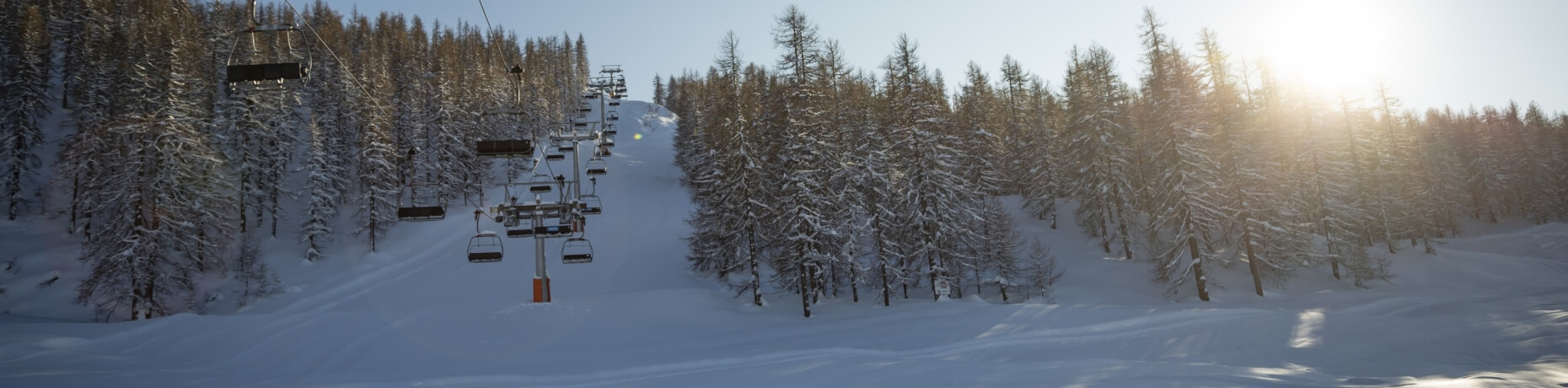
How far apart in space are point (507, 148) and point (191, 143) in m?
22.9

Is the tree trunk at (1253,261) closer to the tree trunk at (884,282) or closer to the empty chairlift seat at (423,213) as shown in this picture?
the tree trunk at (884,282)

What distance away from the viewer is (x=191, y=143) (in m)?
28.6

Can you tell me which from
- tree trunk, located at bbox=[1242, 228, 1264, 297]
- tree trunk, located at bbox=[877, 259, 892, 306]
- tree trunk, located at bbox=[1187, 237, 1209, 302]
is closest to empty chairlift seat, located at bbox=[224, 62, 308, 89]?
tree trunk, located at bbox=[877, 259, 892, 306]

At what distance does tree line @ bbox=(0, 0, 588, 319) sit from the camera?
27531mm

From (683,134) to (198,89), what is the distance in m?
40.6

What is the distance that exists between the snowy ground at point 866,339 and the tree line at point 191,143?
5.15 m

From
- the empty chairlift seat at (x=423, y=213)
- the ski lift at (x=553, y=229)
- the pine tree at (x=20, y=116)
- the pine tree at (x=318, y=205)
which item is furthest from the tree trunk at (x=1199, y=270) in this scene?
the pine tree at (x=20, y=116)

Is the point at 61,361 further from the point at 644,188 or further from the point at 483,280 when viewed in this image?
the point at 644,188

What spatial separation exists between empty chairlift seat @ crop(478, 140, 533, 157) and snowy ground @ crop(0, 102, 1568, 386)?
539 cm

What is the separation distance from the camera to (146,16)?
6738 centimetres

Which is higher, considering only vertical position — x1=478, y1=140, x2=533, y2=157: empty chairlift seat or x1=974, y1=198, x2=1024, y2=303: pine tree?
x1=478, y1=140, x2=533, y2=157: empty chairlift seat

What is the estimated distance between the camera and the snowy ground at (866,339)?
41.4 ft

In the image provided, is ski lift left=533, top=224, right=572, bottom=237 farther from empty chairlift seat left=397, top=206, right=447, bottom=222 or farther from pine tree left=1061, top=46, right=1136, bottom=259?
pine tree left=1061, top=46, right=1136, bottom=259

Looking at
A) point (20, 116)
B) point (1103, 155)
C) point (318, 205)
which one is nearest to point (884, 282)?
point (1103, 155)
